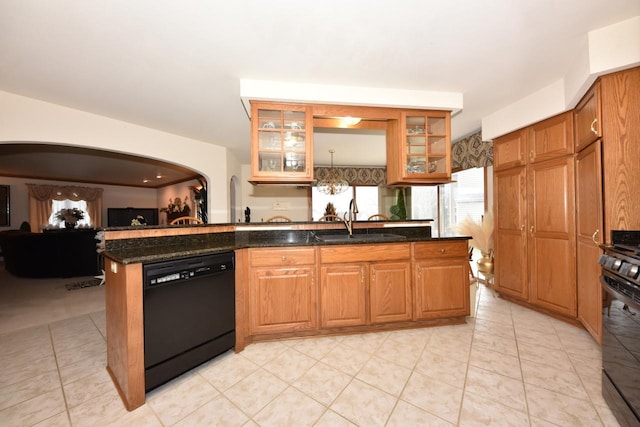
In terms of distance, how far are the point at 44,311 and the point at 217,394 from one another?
308cm

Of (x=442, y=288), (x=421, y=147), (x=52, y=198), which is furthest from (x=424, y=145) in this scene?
(x=52, y=198)

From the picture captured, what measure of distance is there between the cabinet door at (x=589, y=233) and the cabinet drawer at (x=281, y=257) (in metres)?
2.22

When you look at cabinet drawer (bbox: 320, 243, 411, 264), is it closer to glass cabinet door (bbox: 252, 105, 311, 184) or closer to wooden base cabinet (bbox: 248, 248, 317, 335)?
wooden base cabinet (bbox: 248, 248, 317, 335)

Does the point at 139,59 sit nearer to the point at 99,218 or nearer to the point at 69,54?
the point at 69,54

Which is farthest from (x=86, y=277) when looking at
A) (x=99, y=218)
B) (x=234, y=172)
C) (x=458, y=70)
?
(x=458, y=70)

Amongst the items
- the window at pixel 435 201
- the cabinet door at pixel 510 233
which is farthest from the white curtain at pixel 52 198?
the cabinet door at pixel 510 233

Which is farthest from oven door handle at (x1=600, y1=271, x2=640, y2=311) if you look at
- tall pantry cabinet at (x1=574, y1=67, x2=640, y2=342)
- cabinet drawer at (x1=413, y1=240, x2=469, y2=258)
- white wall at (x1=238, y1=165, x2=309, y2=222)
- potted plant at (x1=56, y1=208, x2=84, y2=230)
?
potted plant at (x1=56, y1=208, x2=84, y2=230)

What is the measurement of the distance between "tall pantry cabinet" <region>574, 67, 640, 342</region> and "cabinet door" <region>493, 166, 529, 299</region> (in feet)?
2.20

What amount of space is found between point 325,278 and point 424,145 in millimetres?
1817

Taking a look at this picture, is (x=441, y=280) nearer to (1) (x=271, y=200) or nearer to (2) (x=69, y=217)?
(1) (x=271, y=200)

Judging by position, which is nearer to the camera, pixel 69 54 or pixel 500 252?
pixel 69 54

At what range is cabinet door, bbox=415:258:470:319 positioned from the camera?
2236mm

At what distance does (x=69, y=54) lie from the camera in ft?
6.04

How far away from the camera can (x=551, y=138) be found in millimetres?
2465
